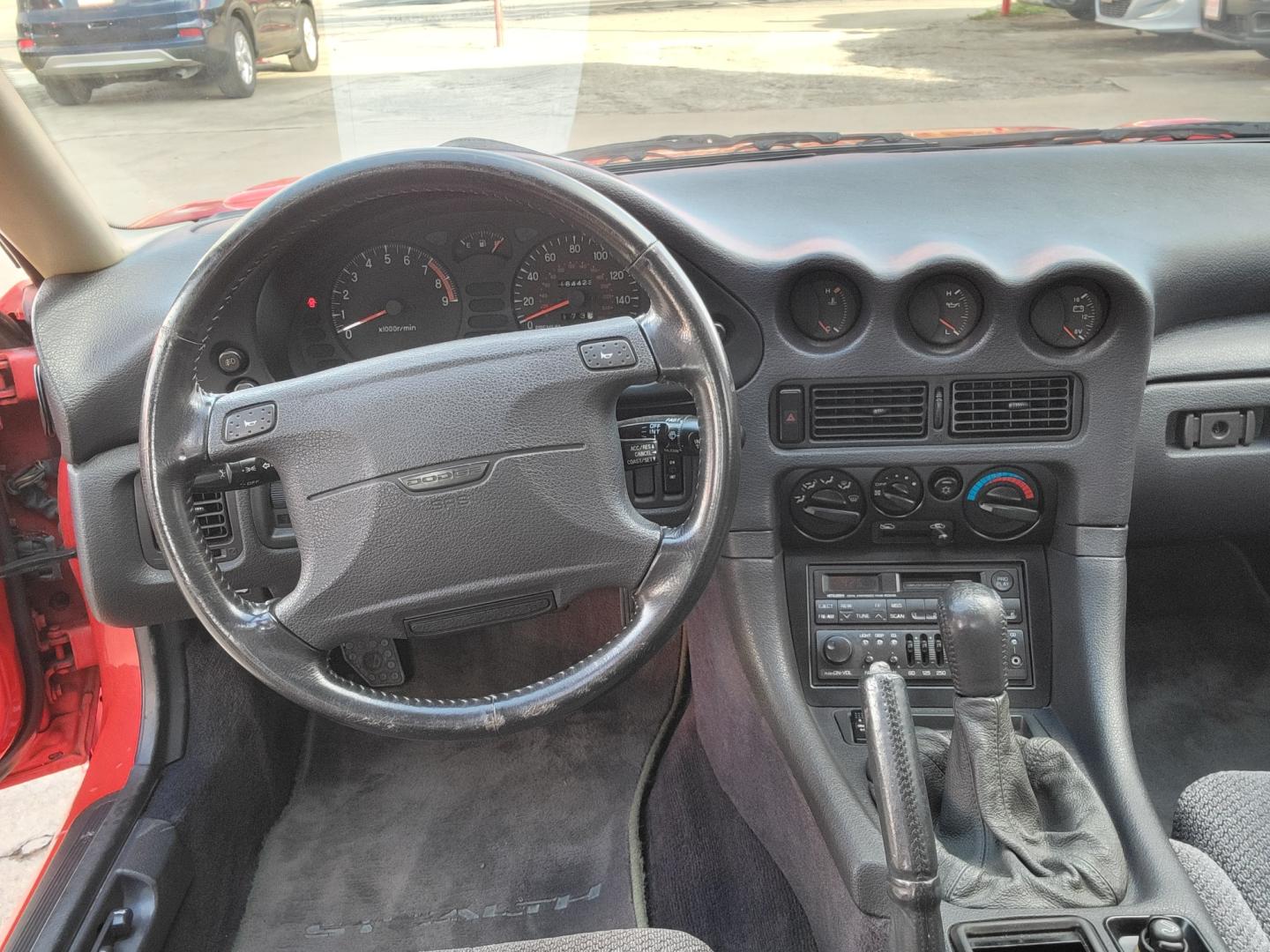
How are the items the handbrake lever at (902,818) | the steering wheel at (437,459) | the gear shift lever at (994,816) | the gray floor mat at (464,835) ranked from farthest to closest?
the gray floor mat at (464,835), the gear shift lever at (994,816), the steering wheel at (437,459), the handbrake lever at (902,818)

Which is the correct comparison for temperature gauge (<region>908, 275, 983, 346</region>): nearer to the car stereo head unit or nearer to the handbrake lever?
the car stereo head unit

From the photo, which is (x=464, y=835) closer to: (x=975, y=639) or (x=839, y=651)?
(x=839, y=651)

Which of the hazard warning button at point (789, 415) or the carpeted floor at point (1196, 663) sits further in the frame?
the carpeted floor at point (1196, 663)

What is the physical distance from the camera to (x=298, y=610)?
1351mm

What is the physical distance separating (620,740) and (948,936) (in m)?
1.20

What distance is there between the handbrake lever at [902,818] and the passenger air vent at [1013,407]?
2.28ft

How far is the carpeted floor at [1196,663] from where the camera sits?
2428 millimetres

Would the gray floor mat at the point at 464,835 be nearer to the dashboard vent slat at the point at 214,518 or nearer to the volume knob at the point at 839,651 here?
the volume knob at the point at 839,651

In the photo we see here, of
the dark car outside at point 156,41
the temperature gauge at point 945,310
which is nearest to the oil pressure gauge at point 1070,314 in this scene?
the temperature gauge at point 945,310

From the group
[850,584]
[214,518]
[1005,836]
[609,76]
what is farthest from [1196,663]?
[214,518]

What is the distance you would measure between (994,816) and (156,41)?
2.12 m

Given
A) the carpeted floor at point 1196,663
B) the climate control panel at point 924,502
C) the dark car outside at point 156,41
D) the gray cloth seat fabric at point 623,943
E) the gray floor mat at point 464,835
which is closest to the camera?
the gray cloth seat fabric at point 623,943

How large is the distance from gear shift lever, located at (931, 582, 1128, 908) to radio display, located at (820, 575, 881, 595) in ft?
1.40

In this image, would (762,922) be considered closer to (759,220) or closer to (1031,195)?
(759,220)
